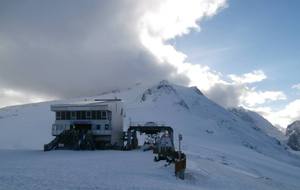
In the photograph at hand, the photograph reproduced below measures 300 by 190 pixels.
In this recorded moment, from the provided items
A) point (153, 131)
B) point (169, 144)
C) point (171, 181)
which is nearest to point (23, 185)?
point (171, 181)

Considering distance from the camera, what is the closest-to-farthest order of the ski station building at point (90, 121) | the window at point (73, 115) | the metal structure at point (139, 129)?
the ski station building at point (90, 121) → the window at point (73, 115) → the metal structure at point (139, 129)

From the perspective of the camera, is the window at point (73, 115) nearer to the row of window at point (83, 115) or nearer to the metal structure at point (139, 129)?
the row of window at point (83, 115)

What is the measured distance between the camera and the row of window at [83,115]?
7294 cm

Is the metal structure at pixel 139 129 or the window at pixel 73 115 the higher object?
the window at pixel 73 115

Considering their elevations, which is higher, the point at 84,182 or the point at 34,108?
the point at 34,108

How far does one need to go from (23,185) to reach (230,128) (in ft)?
531

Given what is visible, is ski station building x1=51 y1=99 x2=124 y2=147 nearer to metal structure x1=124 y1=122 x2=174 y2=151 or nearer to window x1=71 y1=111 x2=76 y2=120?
window x1=71 y1=111 x2=76 y2=120

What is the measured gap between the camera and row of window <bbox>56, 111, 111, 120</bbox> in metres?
72.9

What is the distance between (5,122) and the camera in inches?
6220

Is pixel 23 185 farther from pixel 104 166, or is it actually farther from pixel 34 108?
pixel 34 108

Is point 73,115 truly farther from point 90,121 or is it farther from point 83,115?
point 90,121

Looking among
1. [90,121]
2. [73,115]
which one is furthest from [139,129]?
[73,115]

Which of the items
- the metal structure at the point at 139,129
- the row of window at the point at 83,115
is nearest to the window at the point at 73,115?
the row of window at the point at 83,115

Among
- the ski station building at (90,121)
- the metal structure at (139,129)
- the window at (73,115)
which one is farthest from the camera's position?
the metal structure at (139,129)
